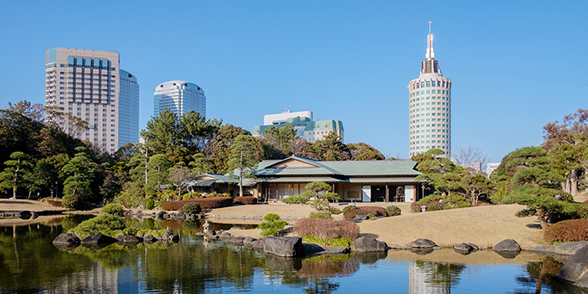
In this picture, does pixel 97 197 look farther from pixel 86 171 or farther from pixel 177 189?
pixel 177 189

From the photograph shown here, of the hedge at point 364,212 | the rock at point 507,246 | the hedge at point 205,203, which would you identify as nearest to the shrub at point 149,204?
the hedge at point 205,203

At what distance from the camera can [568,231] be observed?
1409 centimetres

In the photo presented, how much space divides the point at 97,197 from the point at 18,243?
2362cm

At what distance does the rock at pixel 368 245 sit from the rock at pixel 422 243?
128 cm

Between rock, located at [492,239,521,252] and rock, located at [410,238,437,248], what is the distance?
2.18 meters

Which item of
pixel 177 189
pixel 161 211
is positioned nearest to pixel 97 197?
pixel 177 189

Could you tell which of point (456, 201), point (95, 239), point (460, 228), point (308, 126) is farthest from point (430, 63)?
point (95, 239)

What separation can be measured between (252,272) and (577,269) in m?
8.39

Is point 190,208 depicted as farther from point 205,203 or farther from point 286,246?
point 286,246

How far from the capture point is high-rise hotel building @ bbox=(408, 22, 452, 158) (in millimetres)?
118750

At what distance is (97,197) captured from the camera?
38.9 metres

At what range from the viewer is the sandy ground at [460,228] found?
51.9 ft

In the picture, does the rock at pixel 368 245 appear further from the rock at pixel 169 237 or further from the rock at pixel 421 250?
the rock at pixel 169 237

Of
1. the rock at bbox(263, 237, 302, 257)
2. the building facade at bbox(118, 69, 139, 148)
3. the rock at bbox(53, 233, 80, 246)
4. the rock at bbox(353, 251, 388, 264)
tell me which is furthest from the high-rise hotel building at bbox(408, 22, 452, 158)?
the rock at bbox(53, 233, 80, 246)
